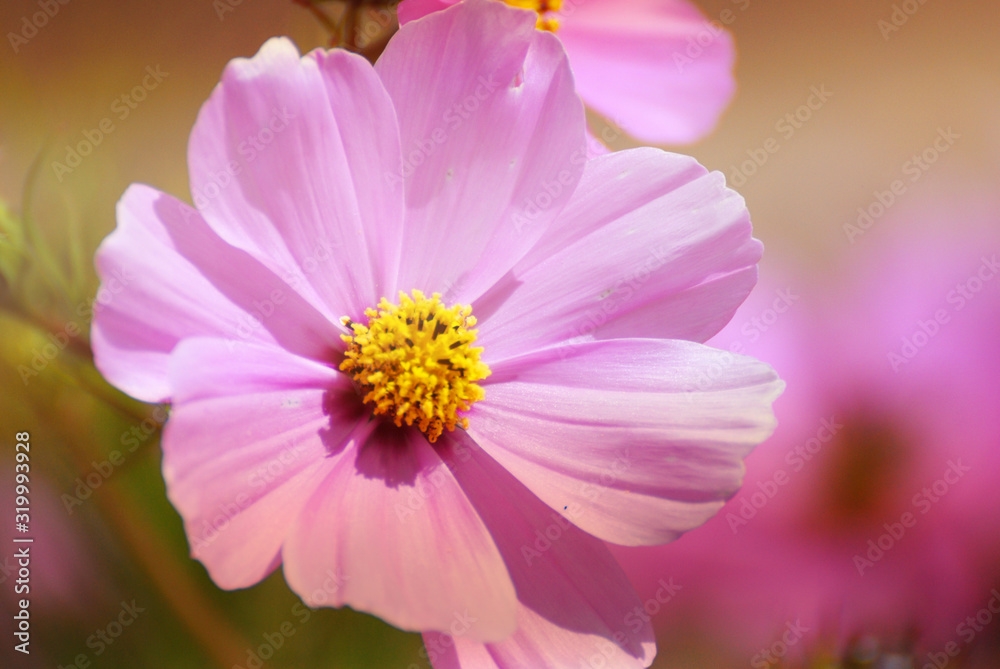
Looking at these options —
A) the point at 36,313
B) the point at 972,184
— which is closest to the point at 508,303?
the point at 36,313

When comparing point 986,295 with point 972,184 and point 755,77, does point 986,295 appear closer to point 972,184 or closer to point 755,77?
point 972,184

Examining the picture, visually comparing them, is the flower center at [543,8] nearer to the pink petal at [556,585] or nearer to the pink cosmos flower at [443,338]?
the pink cosmos flower at [443,338]

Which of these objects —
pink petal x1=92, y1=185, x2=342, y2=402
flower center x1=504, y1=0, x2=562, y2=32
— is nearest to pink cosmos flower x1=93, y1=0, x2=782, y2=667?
pink petal x1=92, y1=185, x2=342, y2=402

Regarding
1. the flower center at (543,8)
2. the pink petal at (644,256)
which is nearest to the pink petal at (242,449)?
the pink petal at (644,256)

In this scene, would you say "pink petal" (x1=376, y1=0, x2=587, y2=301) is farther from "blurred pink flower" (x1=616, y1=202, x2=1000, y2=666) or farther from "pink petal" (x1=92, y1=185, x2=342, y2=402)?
"blurred pink flower" (x1=616, y1=202, x2=1000, y2=666)

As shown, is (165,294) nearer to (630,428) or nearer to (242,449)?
(242,449)

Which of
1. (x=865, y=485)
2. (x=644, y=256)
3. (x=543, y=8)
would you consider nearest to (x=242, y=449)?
(x=644, y=256)
